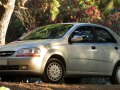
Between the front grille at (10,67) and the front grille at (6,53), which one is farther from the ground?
the front grille at (6,53)

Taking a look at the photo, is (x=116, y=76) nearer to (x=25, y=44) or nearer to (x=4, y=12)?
(x=25, y=44)

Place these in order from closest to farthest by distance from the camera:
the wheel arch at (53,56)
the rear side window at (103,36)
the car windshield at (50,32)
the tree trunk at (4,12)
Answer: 1. the wheel arch at (53,56)
2. the car windshield at (50,32)
3. the rear side window at (103,36)
4. the tree trunk at (4,12)

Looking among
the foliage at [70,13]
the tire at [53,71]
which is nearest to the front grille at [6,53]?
the tire at [53,71]

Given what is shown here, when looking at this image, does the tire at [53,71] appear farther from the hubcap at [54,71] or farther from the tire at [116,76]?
the tire at [116,76]

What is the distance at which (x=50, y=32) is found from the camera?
13.3 m

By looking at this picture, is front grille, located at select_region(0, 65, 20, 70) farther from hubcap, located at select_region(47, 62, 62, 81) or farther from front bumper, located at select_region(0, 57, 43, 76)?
hubcap, located at select_region(47, 62, 62, 81)

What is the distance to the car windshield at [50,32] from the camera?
13080 millimetres

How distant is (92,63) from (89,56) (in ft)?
0.73

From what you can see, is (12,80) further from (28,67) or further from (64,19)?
(64,19)

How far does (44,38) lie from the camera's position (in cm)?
1302

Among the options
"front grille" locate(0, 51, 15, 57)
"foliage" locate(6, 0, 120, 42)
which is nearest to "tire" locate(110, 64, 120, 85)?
"front grille" locate(0, 51, 15, 57)

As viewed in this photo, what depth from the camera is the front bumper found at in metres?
12.1

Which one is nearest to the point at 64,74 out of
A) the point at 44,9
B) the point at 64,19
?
the point at 44,9

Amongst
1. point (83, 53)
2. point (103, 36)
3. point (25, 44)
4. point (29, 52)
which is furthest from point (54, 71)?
point (103, 36)
